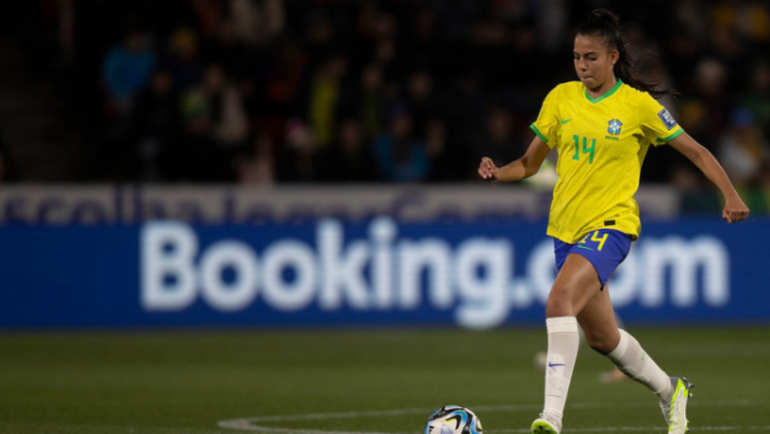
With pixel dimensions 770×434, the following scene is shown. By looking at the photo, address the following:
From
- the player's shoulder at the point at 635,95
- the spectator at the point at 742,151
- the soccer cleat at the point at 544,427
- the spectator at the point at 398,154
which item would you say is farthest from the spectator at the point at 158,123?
the soccer cleat at the point at 544,427

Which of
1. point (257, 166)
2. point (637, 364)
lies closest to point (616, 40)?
point (637, 364)

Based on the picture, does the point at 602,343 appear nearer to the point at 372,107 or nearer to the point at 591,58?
the point at 591,58

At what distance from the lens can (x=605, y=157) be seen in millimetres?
7059

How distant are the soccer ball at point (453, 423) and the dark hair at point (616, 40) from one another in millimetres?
1921

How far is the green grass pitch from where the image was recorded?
27.5 feet

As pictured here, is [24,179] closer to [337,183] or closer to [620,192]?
[337,183]

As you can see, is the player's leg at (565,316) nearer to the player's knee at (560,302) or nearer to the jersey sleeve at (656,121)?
the player's knee at (560,302)

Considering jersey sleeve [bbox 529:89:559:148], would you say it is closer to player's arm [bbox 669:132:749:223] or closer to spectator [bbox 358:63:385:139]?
player's arm [bbox 669:132:749:223]

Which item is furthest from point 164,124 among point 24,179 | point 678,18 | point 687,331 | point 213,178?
point 678,18

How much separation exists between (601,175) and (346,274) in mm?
8848

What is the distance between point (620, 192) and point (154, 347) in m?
7.73

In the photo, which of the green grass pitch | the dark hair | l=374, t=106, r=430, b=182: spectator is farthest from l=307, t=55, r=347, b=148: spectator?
the dark hair

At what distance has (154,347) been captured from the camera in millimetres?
13852

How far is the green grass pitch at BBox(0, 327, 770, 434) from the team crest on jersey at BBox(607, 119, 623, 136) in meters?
1.86
